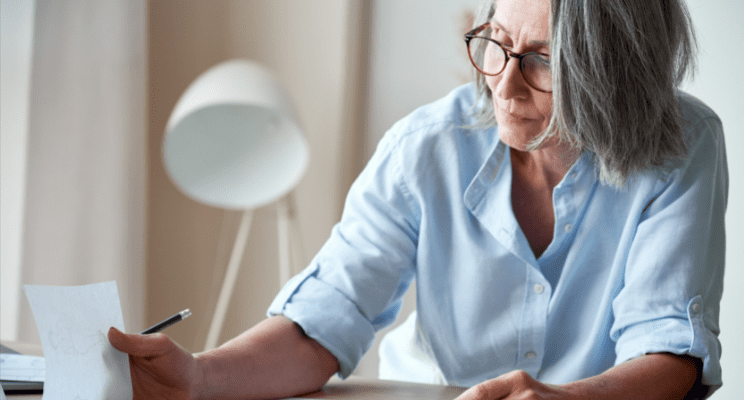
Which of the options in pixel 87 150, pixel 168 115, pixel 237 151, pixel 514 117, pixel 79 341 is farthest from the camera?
pixel 168 115

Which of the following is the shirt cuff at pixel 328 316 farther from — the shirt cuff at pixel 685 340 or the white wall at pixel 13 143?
the white wall at pixel 13 143

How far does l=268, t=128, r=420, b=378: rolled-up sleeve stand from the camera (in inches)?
37.5

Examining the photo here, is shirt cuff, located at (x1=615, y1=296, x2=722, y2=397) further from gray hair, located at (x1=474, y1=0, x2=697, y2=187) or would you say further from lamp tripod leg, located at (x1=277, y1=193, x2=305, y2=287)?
lamp tripod leg, located at (x1=277, y1=193, x2=305, y2=287)

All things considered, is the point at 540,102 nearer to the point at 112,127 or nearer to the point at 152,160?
the point at 112,127

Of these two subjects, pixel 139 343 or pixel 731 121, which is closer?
pixel 139 343

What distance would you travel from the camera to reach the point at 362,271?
3.25 feet

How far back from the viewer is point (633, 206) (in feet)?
3.21

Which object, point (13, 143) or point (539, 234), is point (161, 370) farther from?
point (13, 143)

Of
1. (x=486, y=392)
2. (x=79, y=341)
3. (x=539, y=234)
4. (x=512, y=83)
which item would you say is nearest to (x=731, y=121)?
(x=539, y=234)

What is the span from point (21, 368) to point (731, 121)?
1.72 m

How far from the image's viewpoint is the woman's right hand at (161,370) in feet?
2.45

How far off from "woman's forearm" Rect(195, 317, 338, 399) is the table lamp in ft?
3.72

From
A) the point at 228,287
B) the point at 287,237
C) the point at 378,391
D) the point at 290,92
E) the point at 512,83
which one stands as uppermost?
the point at 512,83

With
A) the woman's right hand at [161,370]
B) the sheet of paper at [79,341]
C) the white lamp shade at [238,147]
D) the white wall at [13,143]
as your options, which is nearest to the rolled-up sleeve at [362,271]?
the woman's right hand at [161,370]
